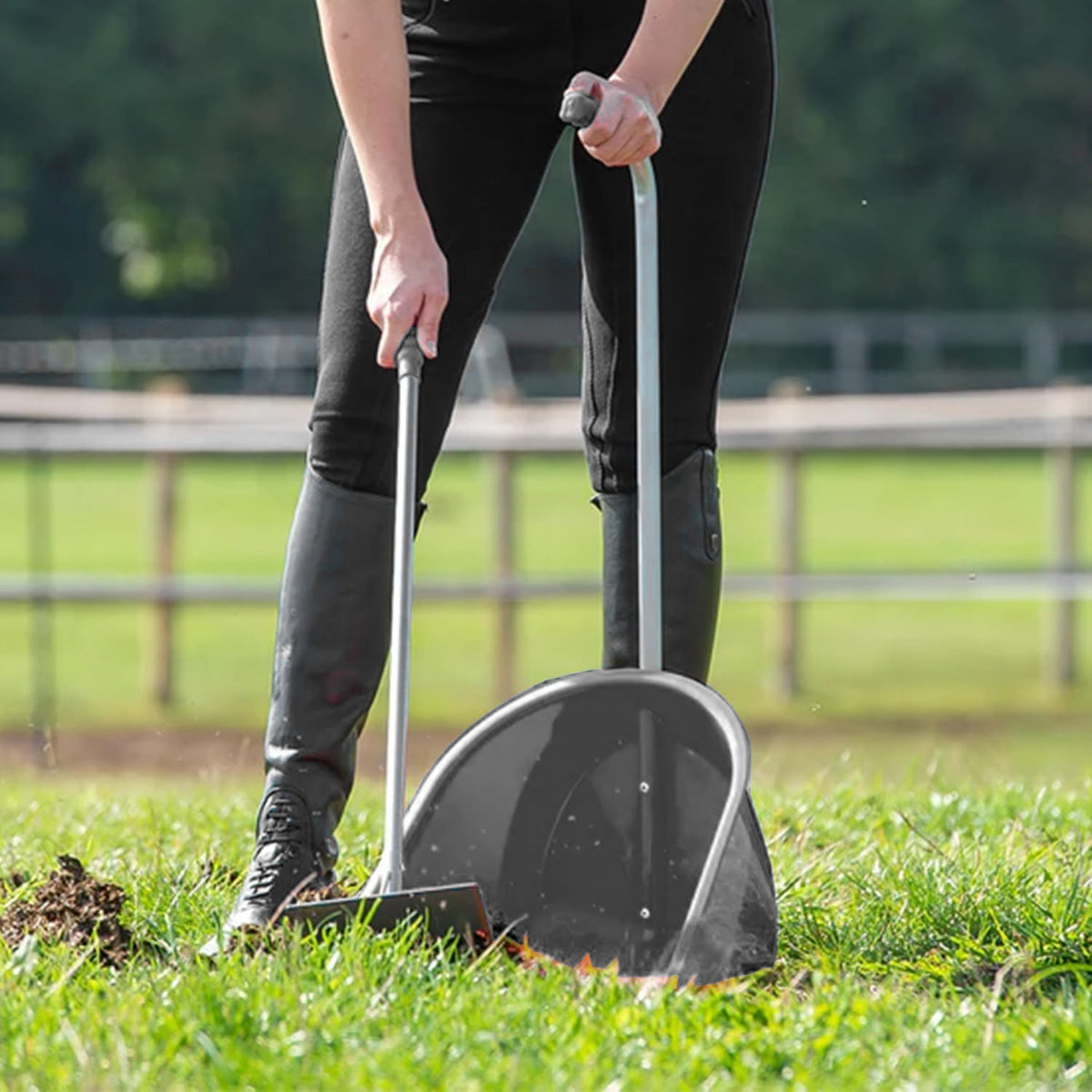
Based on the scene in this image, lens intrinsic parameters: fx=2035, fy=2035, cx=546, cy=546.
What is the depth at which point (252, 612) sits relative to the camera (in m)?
12.4

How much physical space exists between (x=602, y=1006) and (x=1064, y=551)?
21.4 feet

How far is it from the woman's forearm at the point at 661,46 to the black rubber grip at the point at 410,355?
1.08 ft

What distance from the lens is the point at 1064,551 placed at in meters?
7.94

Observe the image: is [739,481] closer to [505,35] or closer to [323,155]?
[323,155]

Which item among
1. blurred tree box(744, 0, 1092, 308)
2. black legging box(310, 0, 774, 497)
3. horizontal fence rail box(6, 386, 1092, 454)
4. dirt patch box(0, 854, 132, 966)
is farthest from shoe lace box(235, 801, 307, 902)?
blurred tree box(744, 0, 1092, 308)

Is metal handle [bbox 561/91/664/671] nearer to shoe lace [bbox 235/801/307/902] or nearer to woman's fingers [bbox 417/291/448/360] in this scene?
woman's fingers [bbox 417/291/448/360]

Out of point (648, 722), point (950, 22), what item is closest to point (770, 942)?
point (648, 722)

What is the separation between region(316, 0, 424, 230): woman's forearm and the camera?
2.03m

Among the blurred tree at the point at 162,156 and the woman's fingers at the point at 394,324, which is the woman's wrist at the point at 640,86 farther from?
the blurred tree at the point at 162,156

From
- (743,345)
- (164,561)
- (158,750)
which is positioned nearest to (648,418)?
(158,750)

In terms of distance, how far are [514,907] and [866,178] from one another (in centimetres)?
2889

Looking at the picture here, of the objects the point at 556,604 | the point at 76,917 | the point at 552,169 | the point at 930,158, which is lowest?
the point at 556,604

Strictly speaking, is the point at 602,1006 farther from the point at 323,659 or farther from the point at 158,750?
the point at 158,750

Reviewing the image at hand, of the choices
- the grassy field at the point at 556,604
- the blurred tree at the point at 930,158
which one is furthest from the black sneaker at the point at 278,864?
the blurred tree at the point at 930,158
